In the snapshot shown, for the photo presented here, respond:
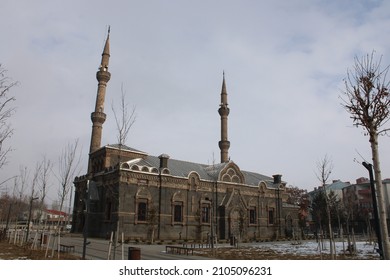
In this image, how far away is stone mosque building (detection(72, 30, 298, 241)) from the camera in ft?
101

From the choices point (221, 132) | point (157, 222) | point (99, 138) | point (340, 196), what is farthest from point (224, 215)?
point (340, 196)

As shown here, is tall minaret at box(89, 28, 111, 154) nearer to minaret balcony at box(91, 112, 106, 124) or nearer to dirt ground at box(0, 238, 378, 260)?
minaret balcony at box(91, 112, 106, 124)

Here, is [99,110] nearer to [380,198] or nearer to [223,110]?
[223,110]

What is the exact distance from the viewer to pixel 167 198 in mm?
33406

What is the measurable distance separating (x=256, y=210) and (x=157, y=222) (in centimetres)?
1525

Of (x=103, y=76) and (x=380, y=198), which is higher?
(x=103, y=76)

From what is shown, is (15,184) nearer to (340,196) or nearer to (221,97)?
(221,97)

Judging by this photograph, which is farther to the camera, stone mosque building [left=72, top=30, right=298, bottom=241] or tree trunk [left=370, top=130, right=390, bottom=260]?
stone mosque building [left=72, top=30, right=298, bottom=241]

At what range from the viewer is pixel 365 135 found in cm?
987

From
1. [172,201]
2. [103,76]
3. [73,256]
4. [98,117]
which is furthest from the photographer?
[103,76]

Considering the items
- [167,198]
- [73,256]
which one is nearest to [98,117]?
[167,198]

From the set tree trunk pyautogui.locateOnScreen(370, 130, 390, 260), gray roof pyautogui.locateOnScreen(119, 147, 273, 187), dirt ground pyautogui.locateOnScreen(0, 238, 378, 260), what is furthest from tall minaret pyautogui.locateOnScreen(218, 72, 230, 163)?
tree trunk pyautogui.locateOnScreen(370, 130, 390, 260)

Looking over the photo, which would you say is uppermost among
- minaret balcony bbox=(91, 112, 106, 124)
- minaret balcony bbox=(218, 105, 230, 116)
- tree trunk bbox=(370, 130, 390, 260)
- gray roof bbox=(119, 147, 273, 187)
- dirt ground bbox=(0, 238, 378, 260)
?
minaret balcony bbox=(218, 105, 230, 116)

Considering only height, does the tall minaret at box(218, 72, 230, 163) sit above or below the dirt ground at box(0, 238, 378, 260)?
above
